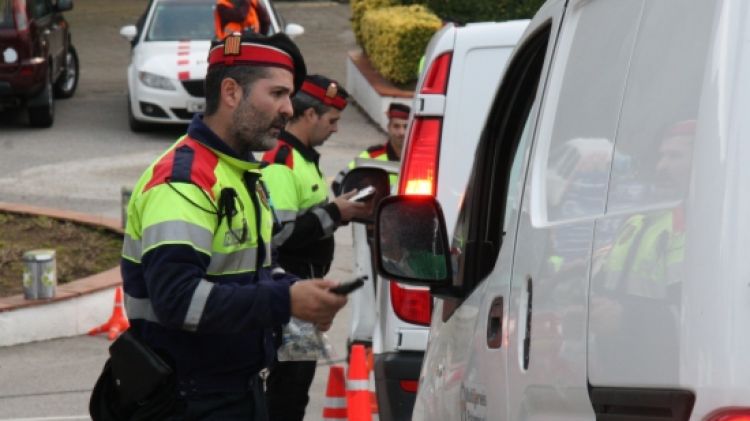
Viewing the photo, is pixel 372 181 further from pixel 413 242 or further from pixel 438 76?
pixel 413 242

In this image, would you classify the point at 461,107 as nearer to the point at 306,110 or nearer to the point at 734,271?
the point at 306,110

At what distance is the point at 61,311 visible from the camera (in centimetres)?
965

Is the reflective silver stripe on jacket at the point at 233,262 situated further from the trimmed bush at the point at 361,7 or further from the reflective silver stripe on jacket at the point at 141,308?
the trimmed bush at the point at 361,7

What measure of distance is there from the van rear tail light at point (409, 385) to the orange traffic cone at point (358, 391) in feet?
1.11

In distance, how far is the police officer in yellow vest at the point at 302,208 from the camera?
6590 millimetres

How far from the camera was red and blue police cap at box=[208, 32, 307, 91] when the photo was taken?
4.61 metres

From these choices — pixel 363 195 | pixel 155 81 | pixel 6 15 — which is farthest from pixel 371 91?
pixel 363 195

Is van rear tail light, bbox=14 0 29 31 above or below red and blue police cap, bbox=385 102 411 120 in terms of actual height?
below

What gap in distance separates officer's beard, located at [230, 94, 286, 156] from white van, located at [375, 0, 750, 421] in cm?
101

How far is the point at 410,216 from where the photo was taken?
402 cm

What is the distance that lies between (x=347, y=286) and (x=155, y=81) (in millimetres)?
14081

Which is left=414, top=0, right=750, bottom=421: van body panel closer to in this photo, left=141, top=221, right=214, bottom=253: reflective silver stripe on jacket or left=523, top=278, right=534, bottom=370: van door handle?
left=523, top=278, right=534, bottom=370: van door handle

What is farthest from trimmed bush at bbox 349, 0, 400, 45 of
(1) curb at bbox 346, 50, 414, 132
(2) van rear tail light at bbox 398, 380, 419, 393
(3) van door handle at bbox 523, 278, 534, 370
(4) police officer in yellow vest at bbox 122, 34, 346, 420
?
(3) van door handle at bbox 523, 278, 534, 370

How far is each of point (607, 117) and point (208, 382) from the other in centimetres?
199
